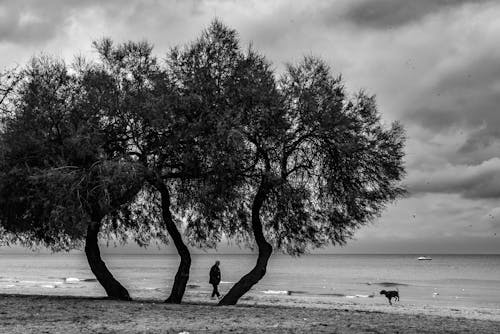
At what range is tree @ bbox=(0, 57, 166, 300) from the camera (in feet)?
61.2

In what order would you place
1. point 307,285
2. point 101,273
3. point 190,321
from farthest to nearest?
point 307,285, point 101,273, point 190,321

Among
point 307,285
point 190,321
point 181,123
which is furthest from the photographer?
point 307,285

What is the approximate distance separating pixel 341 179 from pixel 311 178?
43.1 inches

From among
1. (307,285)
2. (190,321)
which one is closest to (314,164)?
(190,321)

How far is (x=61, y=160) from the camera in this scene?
19.5m

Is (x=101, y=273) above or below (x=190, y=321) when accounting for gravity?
above

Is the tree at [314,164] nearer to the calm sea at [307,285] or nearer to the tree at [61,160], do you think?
the tree at [61,160]

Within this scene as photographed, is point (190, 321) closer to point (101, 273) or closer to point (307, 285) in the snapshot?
point (101, 273)

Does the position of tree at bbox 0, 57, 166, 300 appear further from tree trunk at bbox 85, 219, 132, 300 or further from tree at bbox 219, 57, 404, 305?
tree at bbox 219, 57, 404, 305

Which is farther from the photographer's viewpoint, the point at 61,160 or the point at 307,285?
the point at 307,285

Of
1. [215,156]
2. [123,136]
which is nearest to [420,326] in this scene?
[215,156]

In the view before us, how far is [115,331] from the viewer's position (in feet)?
41.5

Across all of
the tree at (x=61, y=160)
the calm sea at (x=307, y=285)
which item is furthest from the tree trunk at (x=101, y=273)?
the calm sea at (x=307, y=285)

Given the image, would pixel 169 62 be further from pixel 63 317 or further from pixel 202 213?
pixel 63 317
